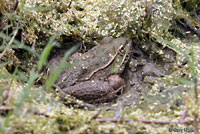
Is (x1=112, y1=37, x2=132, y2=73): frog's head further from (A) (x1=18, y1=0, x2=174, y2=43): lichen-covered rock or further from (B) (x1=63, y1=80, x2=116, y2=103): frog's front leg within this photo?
(B) (x1=63, y1=80, x2=116, y2=103): frog's front leg

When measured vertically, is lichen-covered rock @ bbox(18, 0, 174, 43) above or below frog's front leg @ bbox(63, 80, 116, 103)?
above

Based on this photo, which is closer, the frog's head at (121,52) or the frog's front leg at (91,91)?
the frog's front leg at (91,91)

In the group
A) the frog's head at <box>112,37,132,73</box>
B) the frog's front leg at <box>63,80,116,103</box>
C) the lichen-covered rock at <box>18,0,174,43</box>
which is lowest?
the frog's front leg at <box>63,80,116,103</box>

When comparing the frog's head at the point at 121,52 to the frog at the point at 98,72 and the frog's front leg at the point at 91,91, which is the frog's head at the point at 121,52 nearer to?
the frog at the point at 98,72

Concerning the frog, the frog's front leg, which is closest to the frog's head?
the frog

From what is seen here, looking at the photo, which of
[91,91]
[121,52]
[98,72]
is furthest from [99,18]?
[91,91]

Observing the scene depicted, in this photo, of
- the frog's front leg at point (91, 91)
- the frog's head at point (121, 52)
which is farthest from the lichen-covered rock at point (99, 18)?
the frog's front leg at point (91, 91)

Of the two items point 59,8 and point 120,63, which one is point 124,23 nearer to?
point 120,63

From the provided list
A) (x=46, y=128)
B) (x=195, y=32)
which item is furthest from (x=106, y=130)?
(x=195, y=32)
